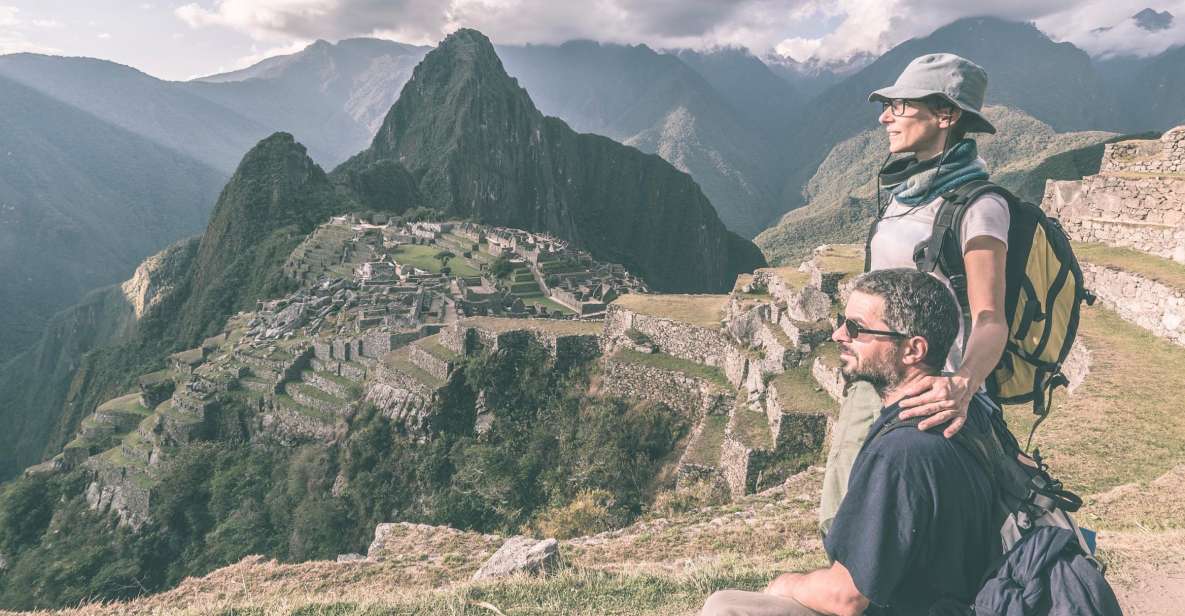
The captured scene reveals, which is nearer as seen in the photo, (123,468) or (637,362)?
(637,362)

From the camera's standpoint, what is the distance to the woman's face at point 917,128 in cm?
284

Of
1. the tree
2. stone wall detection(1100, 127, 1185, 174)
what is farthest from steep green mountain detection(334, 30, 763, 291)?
stone wall detection(1100, 127, 1185, 174)

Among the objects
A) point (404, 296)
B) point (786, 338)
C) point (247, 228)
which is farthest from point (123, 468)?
point (247, 228)

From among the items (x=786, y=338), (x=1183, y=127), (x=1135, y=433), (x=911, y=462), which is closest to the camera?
(x=911, y=462)

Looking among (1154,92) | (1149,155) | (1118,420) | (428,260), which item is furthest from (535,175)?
(1154,92)

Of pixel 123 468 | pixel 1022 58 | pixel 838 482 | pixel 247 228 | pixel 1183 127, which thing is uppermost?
pixel 1022 58

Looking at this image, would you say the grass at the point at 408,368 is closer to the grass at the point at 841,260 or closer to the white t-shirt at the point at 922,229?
the grass at the point at 841,260

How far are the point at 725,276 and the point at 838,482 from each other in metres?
142

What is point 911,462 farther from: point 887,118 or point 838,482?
point 887,118

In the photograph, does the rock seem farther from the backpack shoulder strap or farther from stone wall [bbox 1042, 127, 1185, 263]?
stone wall [bbox 1042, 127, 1185, 263]

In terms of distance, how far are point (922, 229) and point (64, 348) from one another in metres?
126

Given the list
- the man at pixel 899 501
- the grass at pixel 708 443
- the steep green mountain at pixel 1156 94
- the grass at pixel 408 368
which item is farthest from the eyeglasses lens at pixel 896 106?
the steep green mountain at pixel 1156 94

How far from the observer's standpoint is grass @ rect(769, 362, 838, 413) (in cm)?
1000

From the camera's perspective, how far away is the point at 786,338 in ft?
39.7
